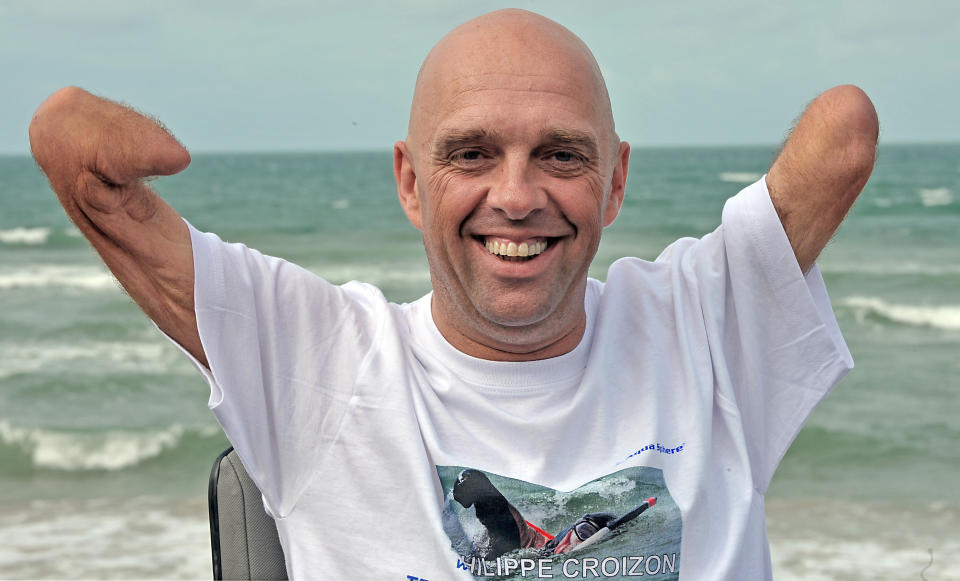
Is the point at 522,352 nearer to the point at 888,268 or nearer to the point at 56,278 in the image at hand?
the point at 888,268

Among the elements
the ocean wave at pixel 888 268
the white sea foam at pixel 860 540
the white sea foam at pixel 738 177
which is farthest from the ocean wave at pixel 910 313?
the white sea foam at pixel 738 177

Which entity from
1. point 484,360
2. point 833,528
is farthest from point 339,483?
point 833,528

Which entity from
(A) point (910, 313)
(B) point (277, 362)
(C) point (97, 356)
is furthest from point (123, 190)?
(A) point (910, 313)

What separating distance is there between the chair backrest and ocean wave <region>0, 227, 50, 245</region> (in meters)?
19.7

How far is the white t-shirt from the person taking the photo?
191 cm

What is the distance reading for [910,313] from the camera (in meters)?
11.6

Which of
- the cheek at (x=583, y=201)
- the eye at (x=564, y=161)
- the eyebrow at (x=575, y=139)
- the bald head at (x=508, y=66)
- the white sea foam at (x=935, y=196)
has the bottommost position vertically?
the white sea foam at (x=935, y=196)

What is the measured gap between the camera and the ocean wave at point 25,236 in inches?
805

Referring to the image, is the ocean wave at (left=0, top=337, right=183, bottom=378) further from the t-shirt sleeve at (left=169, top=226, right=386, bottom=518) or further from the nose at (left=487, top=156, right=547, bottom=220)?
the nose at (left=487, top=156, right=547, bottom=220)

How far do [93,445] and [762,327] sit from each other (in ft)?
19.9

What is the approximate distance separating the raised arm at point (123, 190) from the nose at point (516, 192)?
1.82 ft

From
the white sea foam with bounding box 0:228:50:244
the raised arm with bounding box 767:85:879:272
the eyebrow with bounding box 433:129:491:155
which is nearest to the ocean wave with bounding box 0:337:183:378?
the eyebrow with bounding box 433:129:491:155

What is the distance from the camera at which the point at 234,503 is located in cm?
204

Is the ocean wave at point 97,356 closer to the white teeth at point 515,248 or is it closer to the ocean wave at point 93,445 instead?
the ocean wave at point 93,445
